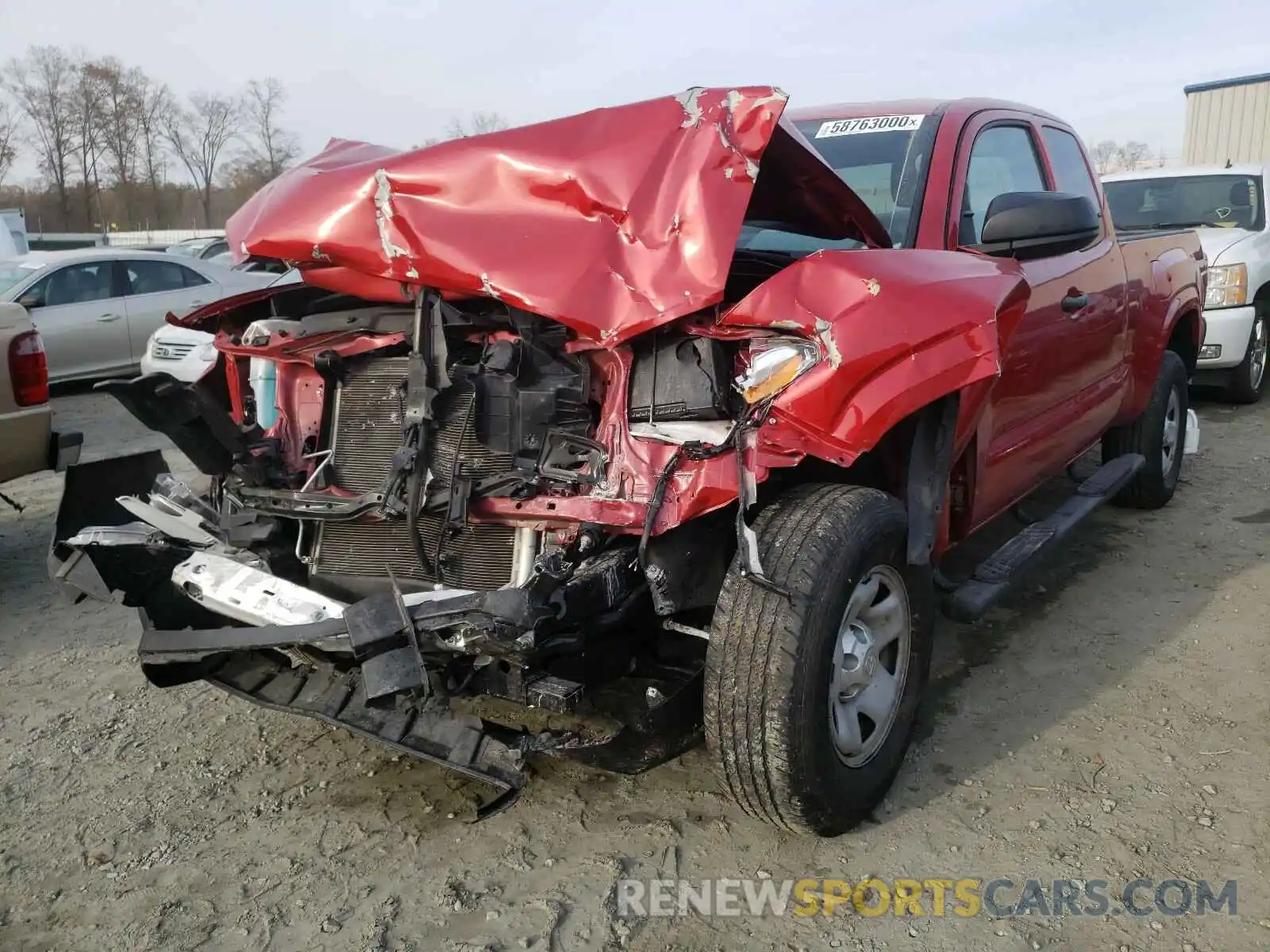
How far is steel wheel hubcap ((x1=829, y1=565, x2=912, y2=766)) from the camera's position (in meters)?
2.68

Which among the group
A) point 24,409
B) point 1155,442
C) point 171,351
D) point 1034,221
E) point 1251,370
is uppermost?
point 1034,221

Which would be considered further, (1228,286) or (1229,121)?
(1229,121)

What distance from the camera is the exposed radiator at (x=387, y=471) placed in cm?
272

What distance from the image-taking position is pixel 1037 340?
3.55 meters

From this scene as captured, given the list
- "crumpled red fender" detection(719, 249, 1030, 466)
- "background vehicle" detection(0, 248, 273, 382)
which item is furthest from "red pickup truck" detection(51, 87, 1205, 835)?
"background vehicle" detection(0, 248, 273, 382)

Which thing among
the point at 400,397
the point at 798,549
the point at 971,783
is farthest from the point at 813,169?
the point at 971,783

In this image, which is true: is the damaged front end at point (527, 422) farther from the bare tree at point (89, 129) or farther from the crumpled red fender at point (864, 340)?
the bare tree at point (89, 129)

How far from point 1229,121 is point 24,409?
21.4m

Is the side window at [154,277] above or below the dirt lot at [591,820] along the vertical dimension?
above

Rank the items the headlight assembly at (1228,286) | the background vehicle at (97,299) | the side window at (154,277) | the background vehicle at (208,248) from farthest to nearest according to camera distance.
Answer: the background vehicle at (208,248)
the side window at (154,277)
the background vehicle at (97,299)
the headlight assembly at (1228,286)

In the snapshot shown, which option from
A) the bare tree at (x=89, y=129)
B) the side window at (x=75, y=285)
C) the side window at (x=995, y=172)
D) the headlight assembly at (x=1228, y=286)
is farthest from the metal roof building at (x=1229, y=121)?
the bare tree at (x=89, y=129)

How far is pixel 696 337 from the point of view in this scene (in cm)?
263

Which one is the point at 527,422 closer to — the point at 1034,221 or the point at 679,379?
the point at 679,379

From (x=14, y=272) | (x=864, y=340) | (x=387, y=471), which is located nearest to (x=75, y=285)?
(x=14, y=272)
